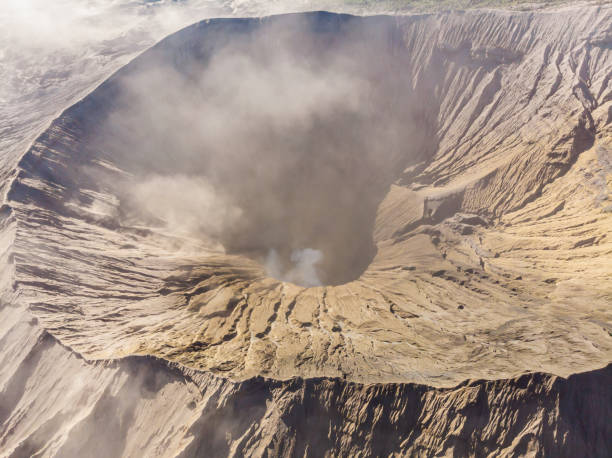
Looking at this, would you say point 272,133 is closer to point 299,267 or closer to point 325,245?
point 325,245

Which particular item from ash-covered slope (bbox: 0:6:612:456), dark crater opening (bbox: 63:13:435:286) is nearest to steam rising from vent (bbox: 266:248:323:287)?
dark crater opening (bbox: 63:13:435:286)

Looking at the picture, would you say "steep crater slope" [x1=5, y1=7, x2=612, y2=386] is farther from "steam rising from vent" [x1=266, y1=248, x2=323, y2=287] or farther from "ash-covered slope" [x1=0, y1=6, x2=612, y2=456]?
"steam rising from vent" [x1=266, y1=248, x2=323, y2=287]

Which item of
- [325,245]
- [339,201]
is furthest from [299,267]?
[339,201]

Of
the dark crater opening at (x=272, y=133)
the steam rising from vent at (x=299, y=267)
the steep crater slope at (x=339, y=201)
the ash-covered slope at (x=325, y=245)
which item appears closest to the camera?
Answer: the ash-covered slope at (x=325, y=245)

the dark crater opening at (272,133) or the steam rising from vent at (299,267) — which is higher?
the dark crater opening at (272,133)

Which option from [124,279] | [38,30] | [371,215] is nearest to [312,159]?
[371,215]

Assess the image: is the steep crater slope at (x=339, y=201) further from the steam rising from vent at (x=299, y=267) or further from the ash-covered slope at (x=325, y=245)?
the steam rising from vent at (x=299, y=267)

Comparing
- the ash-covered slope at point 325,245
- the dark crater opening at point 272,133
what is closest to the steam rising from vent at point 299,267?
the dark crater opening at point 272,133
